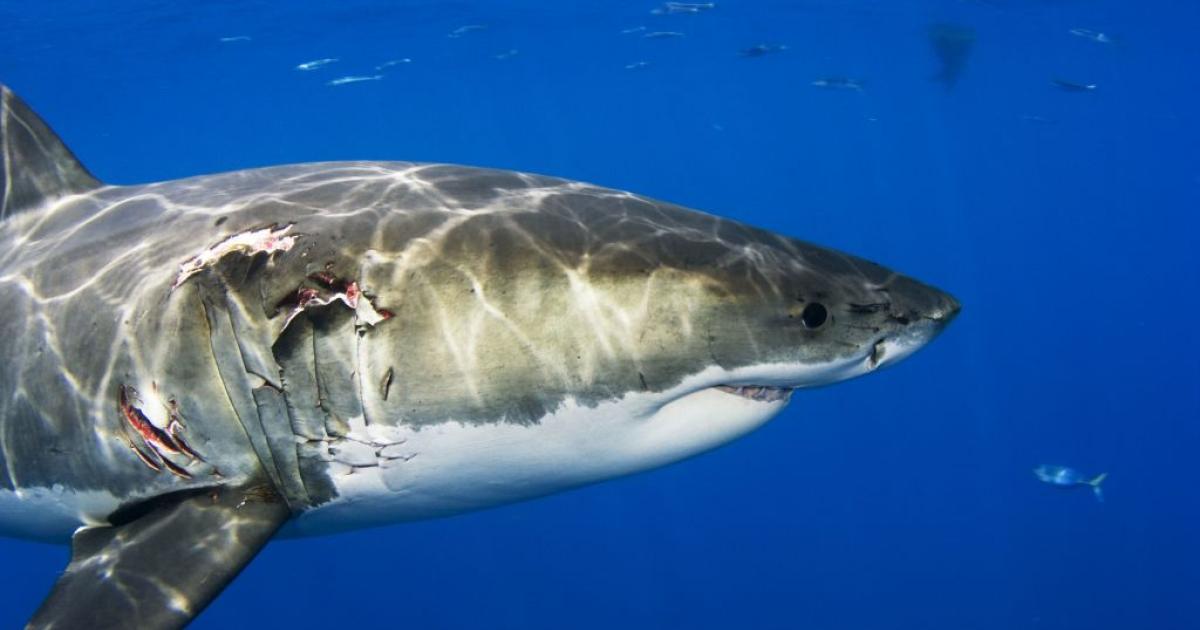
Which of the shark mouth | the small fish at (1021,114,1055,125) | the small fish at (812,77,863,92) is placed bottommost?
the small fish at (1021,114,1055,125)

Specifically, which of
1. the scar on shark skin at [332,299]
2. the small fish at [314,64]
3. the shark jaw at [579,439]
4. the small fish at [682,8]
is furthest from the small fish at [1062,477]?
the small fish at [314,64]

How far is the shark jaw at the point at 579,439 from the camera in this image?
2568mm

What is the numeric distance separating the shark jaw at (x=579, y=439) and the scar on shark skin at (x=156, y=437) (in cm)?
46

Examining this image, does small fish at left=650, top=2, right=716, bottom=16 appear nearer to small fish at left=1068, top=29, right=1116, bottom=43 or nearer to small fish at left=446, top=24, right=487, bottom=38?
small fish at left=446, top=24, right=487, bottom=38

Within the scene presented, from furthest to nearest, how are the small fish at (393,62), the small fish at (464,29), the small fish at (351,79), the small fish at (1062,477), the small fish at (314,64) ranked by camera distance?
the small fish at (351,79)
the small fish at (393,62)
the small fish at (314,64)
the small fish at (464,29)
the small fish at (1062,477)

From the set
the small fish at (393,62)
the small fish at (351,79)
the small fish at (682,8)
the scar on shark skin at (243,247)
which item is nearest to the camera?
the scar on shark skin at (243,247)

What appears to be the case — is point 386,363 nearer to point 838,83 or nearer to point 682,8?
point 682,8

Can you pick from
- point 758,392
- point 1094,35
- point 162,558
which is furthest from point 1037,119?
point 162,558

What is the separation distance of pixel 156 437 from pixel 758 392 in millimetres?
2057

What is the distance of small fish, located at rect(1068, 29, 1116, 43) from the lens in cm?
2678

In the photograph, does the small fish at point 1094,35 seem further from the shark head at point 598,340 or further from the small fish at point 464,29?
the shark head at point 598,340

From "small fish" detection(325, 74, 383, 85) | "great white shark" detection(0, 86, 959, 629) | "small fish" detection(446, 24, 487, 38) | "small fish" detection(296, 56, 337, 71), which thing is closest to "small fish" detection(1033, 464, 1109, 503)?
"great white shark" detection(0, 86, 959, 629)

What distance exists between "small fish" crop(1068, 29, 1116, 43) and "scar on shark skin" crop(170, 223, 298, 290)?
30347mm

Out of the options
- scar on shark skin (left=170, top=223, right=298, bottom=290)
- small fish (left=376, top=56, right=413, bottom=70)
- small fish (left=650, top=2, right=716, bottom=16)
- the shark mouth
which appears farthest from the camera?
small fish (left=376, top=56, right=413, bottom=70)
